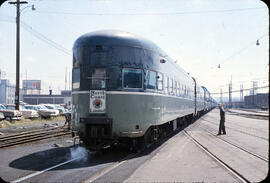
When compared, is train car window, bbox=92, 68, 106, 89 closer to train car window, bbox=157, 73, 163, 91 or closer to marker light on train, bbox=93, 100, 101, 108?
marker light on train, bbox=93, 100, 101, 108

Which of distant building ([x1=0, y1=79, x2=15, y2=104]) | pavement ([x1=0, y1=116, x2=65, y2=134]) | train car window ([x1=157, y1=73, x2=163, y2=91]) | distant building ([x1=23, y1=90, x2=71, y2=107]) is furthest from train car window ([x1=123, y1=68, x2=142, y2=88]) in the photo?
distant building ([x1=0, y1=79, x2=15, y2=104])

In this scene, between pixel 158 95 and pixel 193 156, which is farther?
pixel 158 95

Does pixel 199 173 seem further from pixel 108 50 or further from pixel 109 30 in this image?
pixel 109 30

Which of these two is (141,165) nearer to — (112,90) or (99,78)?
(112,90)

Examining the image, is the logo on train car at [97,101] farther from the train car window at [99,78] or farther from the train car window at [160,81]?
the train car window at [160,81]

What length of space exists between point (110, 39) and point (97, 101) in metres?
1.96

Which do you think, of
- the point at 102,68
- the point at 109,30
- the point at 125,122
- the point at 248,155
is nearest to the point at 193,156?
the point at 248,155

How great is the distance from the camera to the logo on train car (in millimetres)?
7945

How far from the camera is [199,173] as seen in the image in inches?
241

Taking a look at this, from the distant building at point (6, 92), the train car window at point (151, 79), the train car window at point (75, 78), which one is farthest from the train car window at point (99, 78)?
the distant building at point (6, 92)

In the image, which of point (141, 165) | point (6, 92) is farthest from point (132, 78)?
point (6, 92)

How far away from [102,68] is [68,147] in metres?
3.81

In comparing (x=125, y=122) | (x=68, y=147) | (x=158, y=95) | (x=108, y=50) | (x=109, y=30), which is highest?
(x=109, y=30)

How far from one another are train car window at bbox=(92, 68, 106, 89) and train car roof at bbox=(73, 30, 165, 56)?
0.85 m
